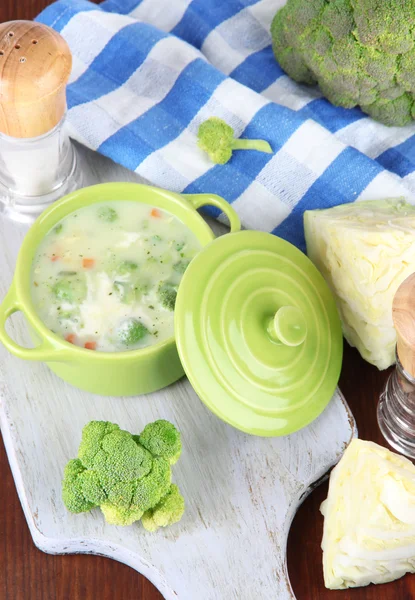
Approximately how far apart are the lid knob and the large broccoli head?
0.78 meters

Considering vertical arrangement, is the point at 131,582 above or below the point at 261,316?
below

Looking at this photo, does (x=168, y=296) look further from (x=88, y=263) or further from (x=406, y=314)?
(x=406, y=314)

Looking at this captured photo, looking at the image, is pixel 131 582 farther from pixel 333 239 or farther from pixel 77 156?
pixel 77 156

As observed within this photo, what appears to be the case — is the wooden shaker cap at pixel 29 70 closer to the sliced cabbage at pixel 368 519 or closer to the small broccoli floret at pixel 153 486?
the small broccoli floret at pixel 153 486

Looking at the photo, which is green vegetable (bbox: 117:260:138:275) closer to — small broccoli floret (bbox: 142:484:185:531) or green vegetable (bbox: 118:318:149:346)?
green vegetable (bbox: 118:318:149:346)

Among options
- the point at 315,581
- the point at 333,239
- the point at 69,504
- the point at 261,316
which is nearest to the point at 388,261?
the point at 333,239

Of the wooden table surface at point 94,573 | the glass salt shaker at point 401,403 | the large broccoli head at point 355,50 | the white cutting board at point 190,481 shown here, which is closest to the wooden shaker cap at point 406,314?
the glass salt shaker at point 401,403

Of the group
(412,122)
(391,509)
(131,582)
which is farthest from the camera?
(412,122)

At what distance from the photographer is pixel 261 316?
2045 millimetres

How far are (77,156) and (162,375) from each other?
757mm

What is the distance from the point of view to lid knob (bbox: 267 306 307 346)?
6.39ft

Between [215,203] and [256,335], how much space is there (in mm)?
393

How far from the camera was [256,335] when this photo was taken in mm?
2021

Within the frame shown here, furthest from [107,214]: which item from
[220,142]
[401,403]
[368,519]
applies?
[368,519]
